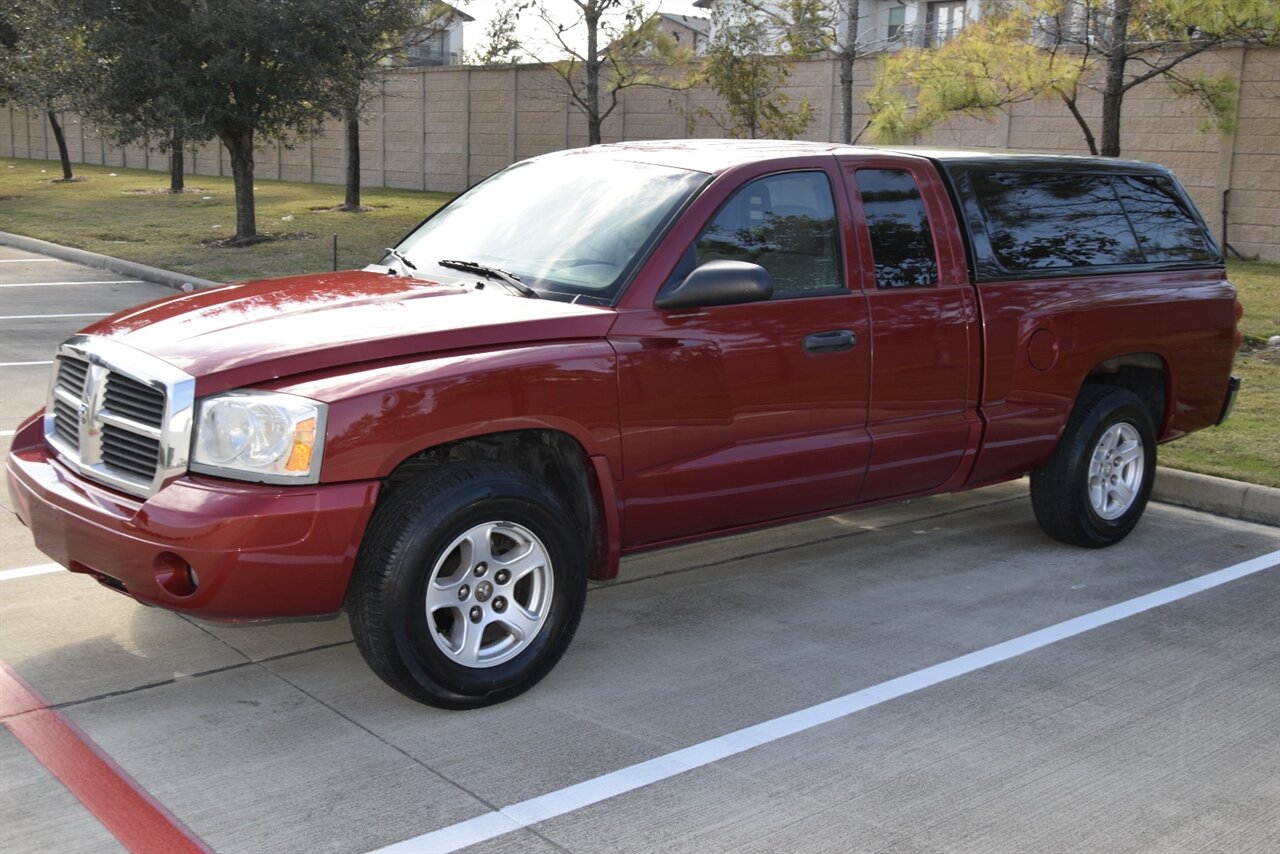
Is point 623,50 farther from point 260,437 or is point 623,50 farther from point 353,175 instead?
point 260,437

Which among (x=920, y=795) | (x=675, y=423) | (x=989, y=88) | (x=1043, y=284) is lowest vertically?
(x=920, y=795)

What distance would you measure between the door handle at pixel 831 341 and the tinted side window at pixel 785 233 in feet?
0.59

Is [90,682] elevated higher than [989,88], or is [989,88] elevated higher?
[989,88]

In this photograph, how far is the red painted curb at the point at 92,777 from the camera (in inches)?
142

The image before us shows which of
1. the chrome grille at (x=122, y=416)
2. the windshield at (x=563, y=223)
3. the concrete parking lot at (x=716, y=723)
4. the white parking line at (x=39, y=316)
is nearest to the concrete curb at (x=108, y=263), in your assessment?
the white parking line at (x=39, y=316)

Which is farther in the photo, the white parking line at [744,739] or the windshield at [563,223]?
the windshield at [563,223]

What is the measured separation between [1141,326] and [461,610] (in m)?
3.92

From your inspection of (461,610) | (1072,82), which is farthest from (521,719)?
(1072,82)

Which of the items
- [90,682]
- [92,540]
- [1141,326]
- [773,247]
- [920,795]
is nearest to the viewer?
[920,795]

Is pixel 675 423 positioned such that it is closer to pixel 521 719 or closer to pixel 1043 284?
pixel 521 719

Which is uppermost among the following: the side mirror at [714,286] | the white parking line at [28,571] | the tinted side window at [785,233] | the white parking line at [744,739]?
the tinted side window at [785,233]

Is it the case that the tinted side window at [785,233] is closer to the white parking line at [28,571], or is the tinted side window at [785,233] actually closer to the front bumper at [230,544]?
the front bumper at [230,544]

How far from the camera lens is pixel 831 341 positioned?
17.7 ft

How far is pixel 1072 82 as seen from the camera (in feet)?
51.3
